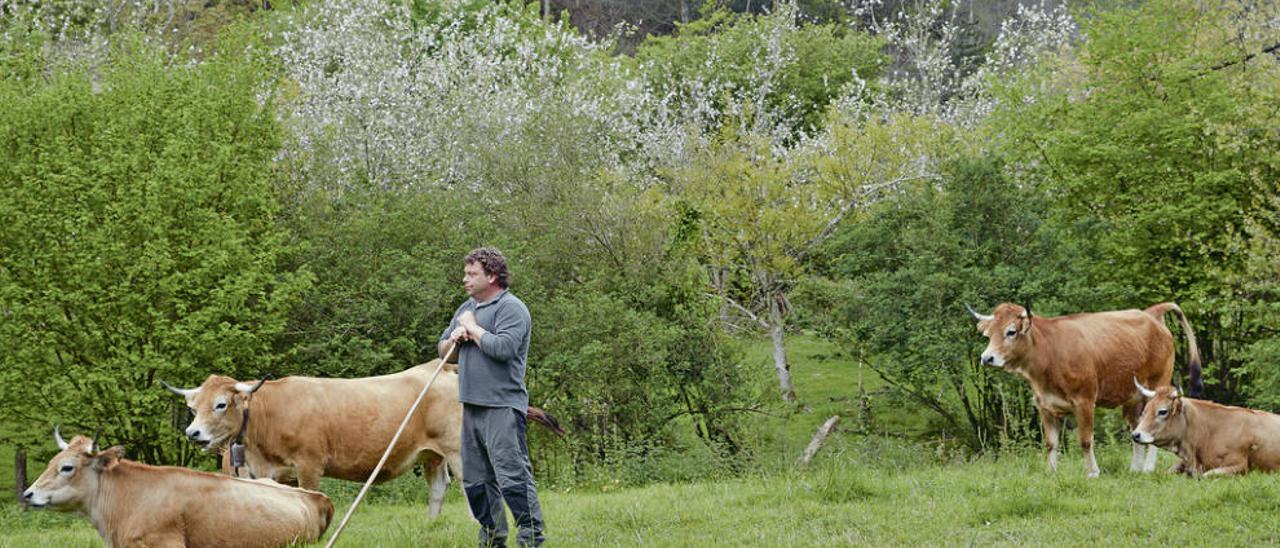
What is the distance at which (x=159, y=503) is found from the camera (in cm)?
870

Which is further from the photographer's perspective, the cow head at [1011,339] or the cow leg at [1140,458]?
the cow head at [1011,339]

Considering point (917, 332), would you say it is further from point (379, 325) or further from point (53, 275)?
point (53, 275)

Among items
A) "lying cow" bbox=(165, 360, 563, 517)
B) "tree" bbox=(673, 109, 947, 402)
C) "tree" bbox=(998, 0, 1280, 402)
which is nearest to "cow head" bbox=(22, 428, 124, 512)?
"lying cow" bbox=(165, 360, 563, 517)

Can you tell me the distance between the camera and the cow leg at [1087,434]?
37.3ft

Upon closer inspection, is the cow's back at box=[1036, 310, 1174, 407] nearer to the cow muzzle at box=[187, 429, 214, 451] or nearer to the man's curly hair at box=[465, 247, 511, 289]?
the man's curly hair at box=[465, 247, 511, 289]

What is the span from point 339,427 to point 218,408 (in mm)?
1154

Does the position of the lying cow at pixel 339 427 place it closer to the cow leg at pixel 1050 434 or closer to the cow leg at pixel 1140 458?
the cow leg at pixel 1050 434

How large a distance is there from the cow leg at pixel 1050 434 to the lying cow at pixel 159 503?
23.2 feet

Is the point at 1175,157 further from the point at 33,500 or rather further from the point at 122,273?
the point at 33,500

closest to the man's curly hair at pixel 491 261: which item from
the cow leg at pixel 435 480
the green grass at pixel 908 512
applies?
the green grass at pixel 908 512

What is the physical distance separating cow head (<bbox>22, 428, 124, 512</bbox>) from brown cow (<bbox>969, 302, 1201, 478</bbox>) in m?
8.16

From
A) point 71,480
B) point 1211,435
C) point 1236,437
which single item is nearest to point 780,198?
point 1211,435

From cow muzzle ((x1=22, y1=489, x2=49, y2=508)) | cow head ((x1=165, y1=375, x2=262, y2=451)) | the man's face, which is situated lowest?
cow muzzle ((x1=22, y1=489, x2=49, y2=508))

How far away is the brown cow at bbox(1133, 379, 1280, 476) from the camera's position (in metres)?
11.2
